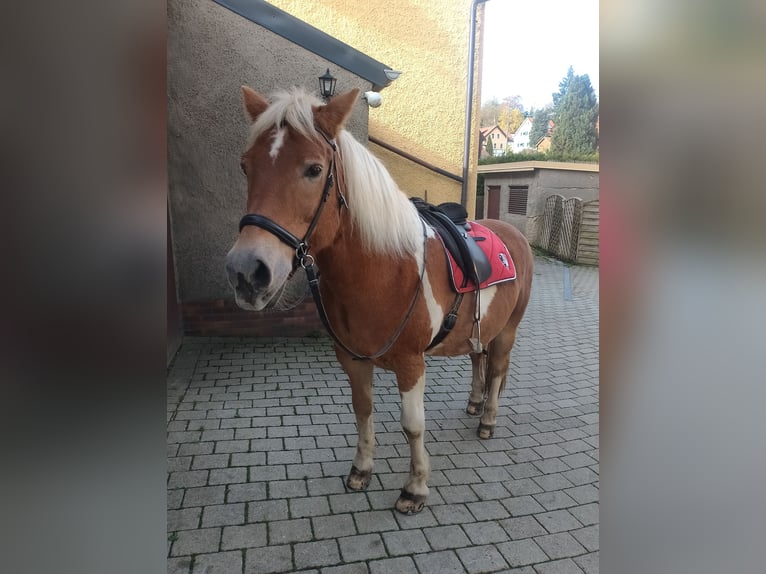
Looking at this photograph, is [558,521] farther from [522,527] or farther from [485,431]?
[485,431]

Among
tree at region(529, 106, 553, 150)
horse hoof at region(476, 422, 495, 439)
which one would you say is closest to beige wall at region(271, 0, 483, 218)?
horse hoof at region(476, 422, 495, 439)

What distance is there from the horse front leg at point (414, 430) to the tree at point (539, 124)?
14440mm

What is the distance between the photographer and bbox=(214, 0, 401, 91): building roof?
4.45 metres

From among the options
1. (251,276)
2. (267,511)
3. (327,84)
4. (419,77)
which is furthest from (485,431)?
(419,77)

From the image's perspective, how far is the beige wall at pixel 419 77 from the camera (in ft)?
21.8

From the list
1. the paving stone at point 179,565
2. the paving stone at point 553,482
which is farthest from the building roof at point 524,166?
the paving stone at point 179,565

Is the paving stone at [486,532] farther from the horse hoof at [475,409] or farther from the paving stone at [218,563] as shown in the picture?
the horse hoof at [475,409]

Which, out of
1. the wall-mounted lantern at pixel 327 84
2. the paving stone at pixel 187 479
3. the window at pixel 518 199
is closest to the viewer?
the paving stone at pixel 187 479

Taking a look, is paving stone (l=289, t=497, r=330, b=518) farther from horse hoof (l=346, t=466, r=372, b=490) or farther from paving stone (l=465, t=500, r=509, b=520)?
paving stone (l=465, t=500, r=509, b=520)

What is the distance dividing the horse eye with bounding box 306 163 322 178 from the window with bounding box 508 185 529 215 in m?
12.8

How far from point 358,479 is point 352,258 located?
1453 mm
